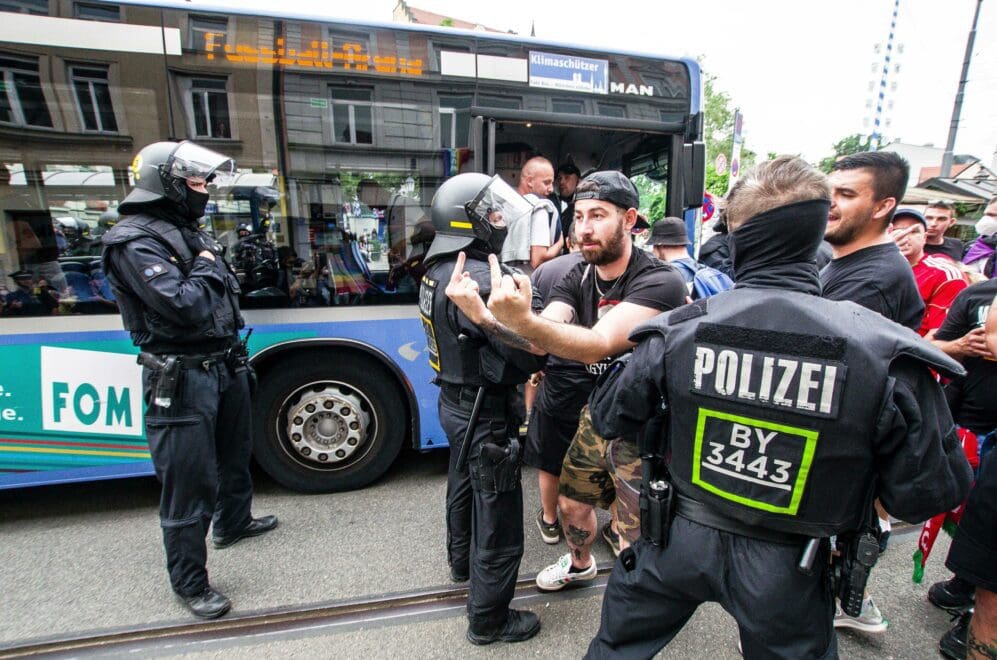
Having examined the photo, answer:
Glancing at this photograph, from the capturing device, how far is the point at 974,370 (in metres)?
2.20

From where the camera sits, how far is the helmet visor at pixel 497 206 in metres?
Answer: 2.10

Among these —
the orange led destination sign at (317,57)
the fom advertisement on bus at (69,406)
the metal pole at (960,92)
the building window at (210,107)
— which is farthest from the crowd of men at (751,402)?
the metal pole at (960,92)

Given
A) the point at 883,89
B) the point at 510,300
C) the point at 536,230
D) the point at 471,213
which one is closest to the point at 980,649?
the point at 510,300

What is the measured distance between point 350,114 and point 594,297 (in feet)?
6.57

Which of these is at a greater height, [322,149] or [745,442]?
[322,149]

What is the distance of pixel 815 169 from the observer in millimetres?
1293

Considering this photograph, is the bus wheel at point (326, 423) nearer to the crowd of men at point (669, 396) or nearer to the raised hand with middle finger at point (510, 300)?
the crowd of men at point (669, 396)

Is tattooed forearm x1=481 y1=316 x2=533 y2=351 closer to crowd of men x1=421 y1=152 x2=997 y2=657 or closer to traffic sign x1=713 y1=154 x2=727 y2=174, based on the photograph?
crowd of men x1=421 y1=152 x2=997 y2=657

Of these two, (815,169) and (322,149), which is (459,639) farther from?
(322,149)

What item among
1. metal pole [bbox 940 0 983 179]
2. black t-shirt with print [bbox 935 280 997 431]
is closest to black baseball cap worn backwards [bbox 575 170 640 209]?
black t-shirt with print [bbox 935 280 997 431]

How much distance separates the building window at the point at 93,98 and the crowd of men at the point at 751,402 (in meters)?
2.15

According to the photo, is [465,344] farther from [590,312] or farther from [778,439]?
[778,439]

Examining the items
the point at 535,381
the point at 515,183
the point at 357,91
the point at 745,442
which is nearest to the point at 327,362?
the point at 535,381

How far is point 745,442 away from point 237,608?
7.99 feet
